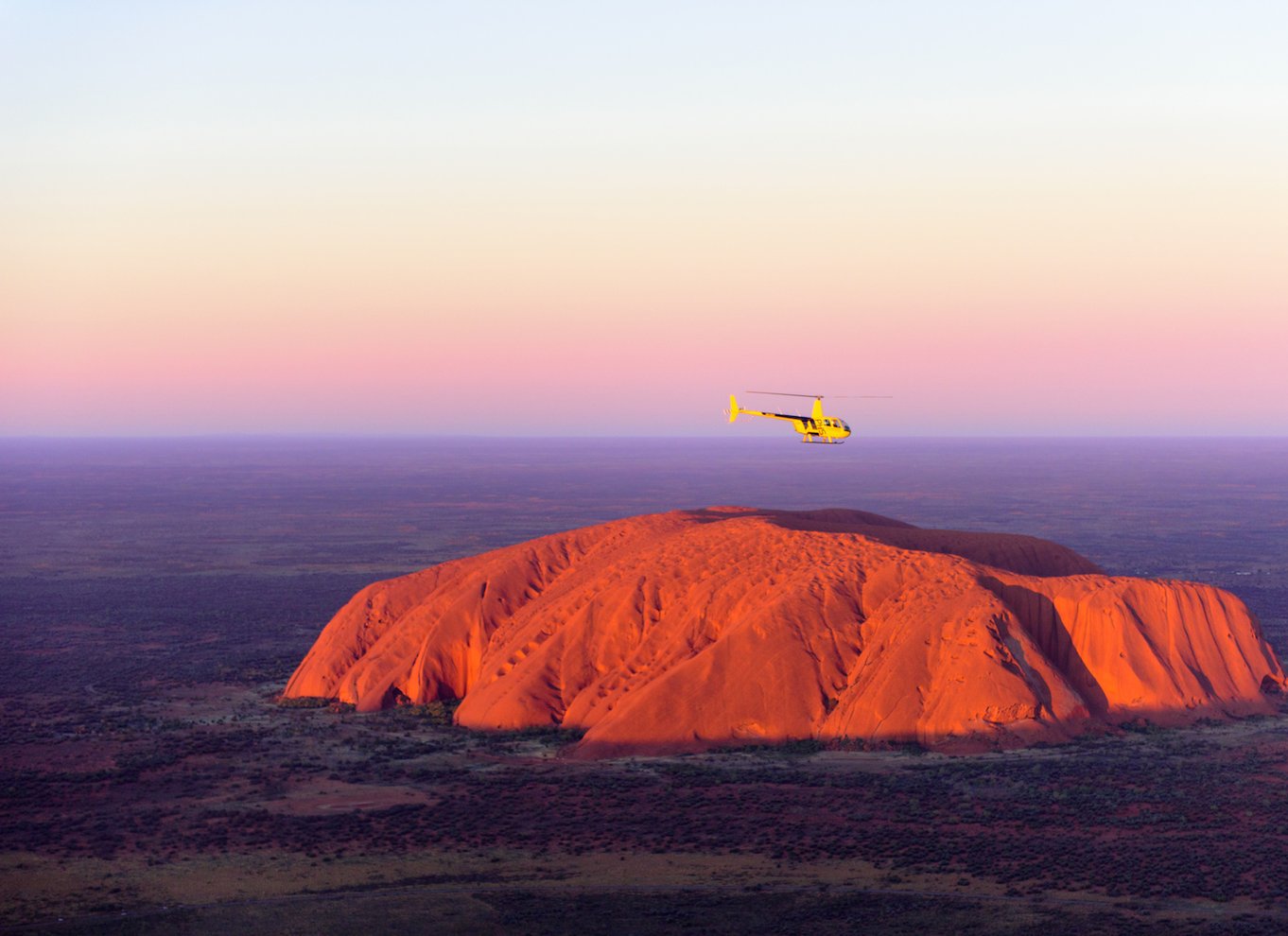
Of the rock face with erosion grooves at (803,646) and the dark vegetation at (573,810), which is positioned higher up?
the rock face with erosion grooves at (803,646)

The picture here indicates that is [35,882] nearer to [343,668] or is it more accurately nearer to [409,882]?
[409,882]

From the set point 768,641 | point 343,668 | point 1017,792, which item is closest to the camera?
point 1017,792

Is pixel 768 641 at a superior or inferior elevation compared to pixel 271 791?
superior

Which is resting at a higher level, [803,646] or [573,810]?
[803,646]

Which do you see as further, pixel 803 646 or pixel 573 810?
pixel 803 646

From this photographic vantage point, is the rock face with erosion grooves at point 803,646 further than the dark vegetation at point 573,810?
Yes

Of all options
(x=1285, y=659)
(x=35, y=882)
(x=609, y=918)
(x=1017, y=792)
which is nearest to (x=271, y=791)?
(x=35, y=882)

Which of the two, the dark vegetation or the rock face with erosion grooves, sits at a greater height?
the rock face with erosion grooves

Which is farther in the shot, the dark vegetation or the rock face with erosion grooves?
the rock face with erosion grooves
